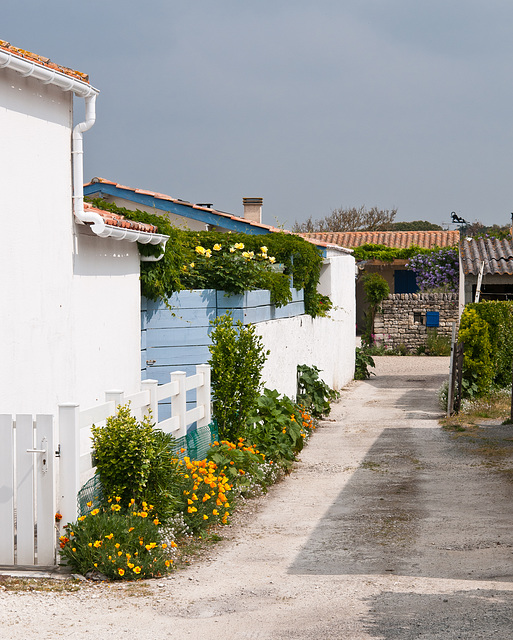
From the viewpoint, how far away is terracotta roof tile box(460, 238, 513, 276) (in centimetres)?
2152

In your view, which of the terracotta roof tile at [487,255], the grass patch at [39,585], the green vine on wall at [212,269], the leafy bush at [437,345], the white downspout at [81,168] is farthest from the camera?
the leafy bush at [437,345]

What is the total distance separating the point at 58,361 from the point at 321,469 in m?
3.91

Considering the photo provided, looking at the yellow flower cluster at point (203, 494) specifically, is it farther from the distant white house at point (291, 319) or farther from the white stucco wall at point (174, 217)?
the white stucco wall at point (174, 217)

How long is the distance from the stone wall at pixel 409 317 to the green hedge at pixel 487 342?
1136cm

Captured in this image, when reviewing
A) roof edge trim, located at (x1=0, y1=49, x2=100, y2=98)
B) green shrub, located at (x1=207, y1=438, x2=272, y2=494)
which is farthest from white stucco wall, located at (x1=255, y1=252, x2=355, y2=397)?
roof edge trim, located at (x1=0, y1=49, x2=100, y2=98)

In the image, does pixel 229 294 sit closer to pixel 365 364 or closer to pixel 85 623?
pixel 85 623

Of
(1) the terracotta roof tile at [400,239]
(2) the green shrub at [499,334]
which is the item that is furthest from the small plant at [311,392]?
(1) the terracotta roof tile at [400,239]

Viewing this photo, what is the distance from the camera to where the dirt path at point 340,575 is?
4605mm

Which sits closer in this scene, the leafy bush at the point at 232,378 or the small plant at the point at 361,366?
the leafy bush at the point at 232,378

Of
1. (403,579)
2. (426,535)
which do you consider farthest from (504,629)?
(426,535)

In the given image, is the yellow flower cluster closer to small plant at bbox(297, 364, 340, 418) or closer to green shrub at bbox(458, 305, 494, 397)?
small plant at bbox(297, 364, 340, 418)

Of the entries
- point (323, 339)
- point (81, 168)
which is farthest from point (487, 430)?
point (81, 168)

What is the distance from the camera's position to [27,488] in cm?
554

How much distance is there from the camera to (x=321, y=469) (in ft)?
32.5
